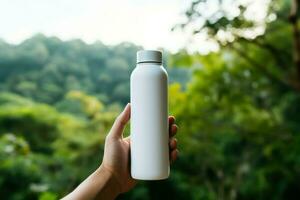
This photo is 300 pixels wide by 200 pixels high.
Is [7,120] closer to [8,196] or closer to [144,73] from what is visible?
[8,196]

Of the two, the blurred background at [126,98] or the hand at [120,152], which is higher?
the blurred background at [126,98]

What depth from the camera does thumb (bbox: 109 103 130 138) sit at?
3.25ft

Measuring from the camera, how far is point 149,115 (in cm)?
92

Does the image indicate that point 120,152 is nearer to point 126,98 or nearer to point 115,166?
point 115,166

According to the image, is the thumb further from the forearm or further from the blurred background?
the blurred background

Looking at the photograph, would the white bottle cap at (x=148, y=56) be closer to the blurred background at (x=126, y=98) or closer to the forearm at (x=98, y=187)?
the forearm at (x=98, y=187)

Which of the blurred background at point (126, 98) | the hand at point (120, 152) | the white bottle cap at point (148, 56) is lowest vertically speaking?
Answer: the hand at point (120, 152)

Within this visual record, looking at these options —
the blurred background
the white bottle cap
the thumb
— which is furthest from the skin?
the blurred background

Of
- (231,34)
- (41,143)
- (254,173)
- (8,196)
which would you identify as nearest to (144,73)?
(231,34)

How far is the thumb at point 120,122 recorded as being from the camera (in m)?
0.99

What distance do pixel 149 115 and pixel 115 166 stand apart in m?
0.16

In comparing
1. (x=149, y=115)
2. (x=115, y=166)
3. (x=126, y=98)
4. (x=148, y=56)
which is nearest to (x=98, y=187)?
(x=115, y=166)

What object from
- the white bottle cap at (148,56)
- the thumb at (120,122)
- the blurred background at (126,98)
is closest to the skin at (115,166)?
the thumb at (120,122)

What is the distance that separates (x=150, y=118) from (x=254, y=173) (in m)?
4.69
